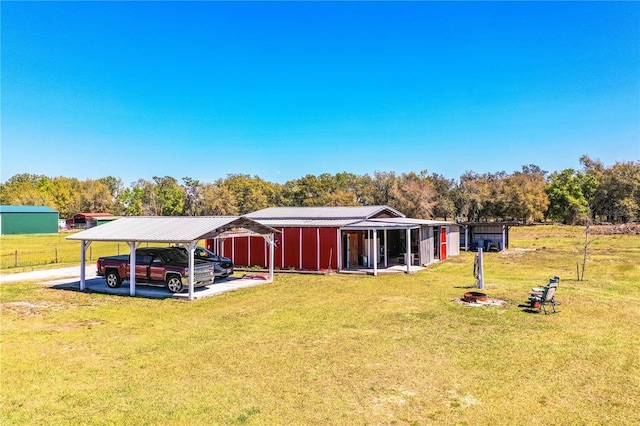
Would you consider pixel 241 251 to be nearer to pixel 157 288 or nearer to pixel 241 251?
pixel 241 251

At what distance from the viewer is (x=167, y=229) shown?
50.1ft

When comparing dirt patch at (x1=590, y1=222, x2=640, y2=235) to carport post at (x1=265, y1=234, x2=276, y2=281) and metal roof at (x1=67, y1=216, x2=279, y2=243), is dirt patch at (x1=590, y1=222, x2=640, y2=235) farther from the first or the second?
metal roof at (x1=67, y1=216, x2=279, y2=243)

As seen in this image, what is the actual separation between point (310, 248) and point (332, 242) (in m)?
1.29

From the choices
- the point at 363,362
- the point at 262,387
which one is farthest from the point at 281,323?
the point at 262,387

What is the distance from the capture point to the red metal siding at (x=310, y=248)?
22.0 meters

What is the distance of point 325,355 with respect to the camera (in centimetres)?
796

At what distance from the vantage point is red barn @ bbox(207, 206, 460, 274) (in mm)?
21703

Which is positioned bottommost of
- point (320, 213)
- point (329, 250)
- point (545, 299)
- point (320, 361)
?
point (320, 361)

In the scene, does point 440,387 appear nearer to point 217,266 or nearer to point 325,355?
point 325,355

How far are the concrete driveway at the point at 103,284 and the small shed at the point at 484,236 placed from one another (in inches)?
857

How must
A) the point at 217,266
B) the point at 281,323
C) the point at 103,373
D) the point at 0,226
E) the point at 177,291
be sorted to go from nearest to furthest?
1. the point at 103,373
2. the point at 281,323
3. the point at 177,291
4. the point at 217,266
5. the point at 0,226

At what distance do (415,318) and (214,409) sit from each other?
6653mm

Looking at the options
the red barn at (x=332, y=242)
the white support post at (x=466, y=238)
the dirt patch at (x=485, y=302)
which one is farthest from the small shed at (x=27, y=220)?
the dirt patch at (x=485, y=302)

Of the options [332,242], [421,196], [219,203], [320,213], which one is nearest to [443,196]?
[421,196]
